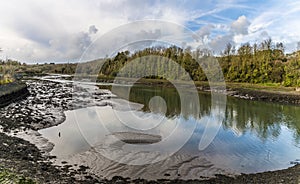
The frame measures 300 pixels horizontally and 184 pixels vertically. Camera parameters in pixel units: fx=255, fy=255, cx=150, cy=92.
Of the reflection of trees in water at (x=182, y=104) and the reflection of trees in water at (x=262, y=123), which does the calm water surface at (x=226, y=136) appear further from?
the reflection of trees in water at (x=182, y=104)

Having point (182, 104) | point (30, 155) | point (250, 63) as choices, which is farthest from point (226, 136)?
point (250, 63)

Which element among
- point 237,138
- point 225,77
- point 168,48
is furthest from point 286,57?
point 237,138

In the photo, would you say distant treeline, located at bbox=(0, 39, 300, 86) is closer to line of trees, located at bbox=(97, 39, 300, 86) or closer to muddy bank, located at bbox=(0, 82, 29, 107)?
line of trees, located at bbox=(97, 39, 300, 86)

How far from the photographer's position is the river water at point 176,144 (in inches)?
525

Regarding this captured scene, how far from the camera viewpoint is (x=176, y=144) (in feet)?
57.9

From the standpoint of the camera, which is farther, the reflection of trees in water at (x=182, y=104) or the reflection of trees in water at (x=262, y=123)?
the reflection of trees in water at (x=182, y=104)

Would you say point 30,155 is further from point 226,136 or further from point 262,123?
point 262,123

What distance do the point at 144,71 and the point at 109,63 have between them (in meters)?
22.4

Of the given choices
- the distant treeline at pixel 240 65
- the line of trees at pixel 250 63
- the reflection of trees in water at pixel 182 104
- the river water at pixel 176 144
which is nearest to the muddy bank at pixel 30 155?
the river water at pixel 176 144

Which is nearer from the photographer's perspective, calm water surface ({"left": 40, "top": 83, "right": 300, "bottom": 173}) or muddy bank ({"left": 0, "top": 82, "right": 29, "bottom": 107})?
calm water surface ({"left": 40, "top": 83, "right": 300, "bottom": 173})

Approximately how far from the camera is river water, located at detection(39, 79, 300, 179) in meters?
13.3

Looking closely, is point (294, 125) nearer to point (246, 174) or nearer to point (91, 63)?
point (246, 174)

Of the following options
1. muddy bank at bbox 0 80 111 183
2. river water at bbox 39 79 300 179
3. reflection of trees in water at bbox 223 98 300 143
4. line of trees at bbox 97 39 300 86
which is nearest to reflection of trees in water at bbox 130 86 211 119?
river water at bbox 39 79 300 179

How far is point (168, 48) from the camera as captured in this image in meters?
99.8
